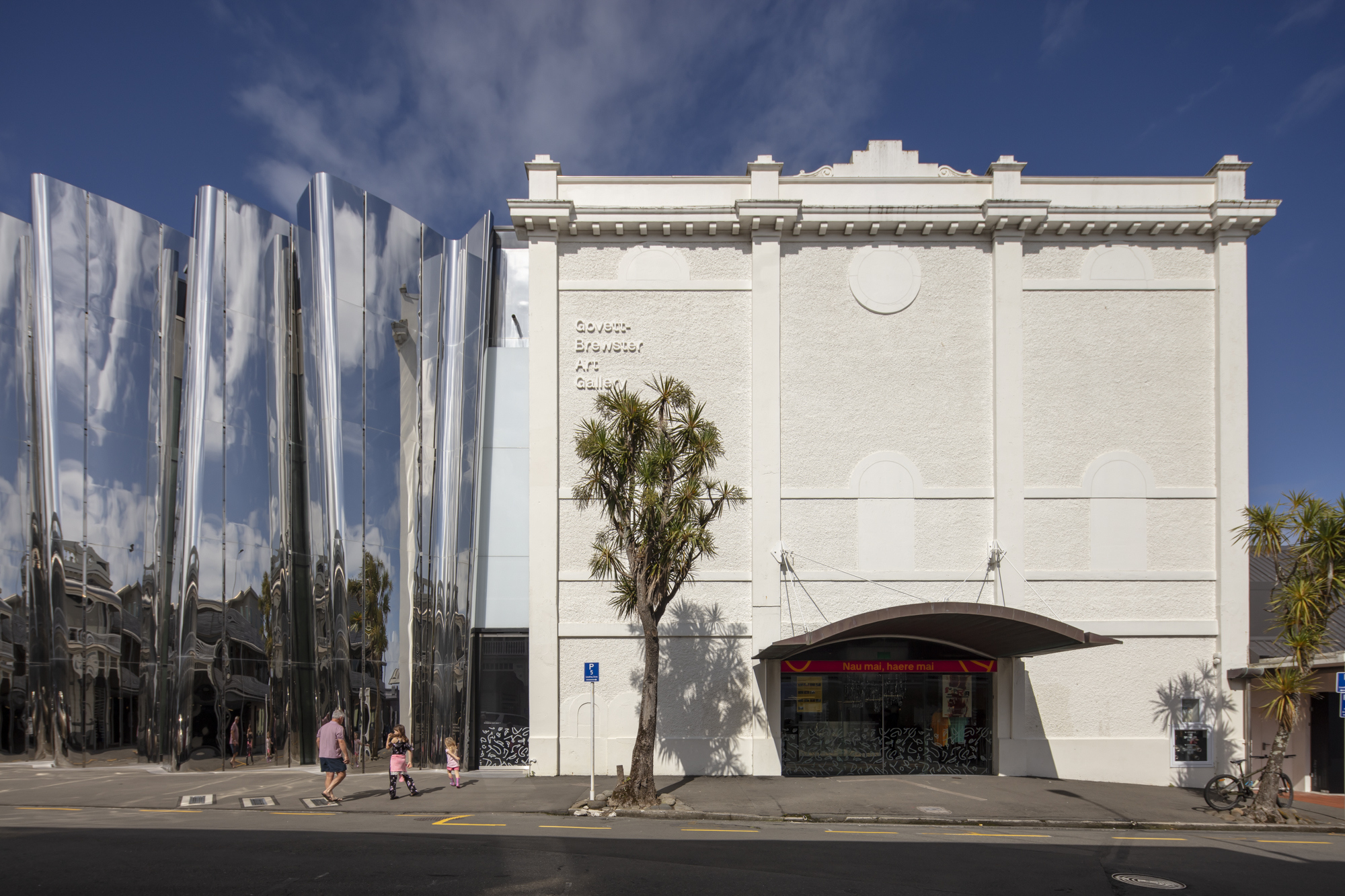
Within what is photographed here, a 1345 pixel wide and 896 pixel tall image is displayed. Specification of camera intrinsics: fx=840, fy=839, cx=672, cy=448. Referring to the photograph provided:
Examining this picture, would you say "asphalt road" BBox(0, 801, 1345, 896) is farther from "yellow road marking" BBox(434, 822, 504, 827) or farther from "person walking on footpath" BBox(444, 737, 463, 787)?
"person walking on footpath" BBox(444, 737, 463, 787)

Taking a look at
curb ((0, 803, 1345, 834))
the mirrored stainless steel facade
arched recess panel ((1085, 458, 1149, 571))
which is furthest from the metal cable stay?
the mirrored stainless steel facade

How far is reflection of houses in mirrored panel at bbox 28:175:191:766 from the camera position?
17.8 m

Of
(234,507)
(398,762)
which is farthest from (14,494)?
(398,762)

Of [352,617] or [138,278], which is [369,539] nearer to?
[352,617]

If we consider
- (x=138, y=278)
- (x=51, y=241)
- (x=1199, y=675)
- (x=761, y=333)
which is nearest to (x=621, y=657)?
(x=761, y=333)

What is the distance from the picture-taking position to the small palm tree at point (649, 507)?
44.9 feet

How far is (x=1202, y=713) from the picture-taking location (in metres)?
17.7

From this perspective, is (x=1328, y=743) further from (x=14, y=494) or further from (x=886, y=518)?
(x=14, y=494)

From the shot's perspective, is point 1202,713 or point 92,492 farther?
point 92,492

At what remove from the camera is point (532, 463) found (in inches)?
715

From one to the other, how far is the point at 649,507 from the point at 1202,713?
13.1m

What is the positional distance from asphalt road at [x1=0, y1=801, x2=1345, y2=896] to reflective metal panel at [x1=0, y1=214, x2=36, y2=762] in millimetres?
6146

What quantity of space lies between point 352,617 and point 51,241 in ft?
33.9

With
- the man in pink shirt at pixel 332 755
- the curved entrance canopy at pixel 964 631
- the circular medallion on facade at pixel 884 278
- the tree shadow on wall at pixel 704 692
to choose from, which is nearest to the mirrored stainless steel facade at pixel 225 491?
the man in pink shirt at pixel 332 755
